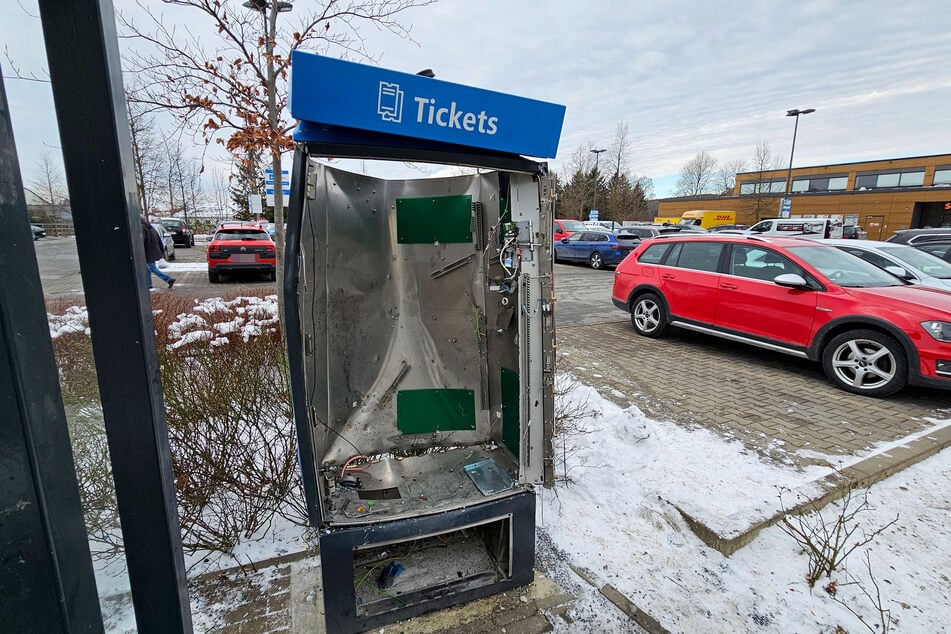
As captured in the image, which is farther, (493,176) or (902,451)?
(902,451)

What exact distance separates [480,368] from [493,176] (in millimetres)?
1370

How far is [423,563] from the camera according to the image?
271 cm

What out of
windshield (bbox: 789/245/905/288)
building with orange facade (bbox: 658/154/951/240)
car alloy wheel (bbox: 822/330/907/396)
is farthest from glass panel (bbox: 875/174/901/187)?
car alloy wheel (bbox: 822/330/907/396)

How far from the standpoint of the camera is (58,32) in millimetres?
991

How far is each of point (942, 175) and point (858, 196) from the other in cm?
1129

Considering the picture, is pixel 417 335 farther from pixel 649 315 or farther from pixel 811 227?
pixel 811 227

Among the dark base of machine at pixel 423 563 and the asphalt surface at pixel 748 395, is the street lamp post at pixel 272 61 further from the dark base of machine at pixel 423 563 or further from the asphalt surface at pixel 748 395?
the asphalt surface at pixel 748 395

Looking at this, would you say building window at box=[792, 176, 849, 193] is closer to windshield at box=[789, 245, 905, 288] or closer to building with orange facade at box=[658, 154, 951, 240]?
building with orange facade at box=[658, 154, 951, 240]

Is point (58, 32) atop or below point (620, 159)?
below

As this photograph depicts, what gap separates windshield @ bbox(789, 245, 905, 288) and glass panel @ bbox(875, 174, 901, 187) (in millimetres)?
51555

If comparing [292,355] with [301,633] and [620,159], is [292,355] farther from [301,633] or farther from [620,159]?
[620,159]

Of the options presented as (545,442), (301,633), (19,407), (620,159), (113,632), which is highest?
(620,159)

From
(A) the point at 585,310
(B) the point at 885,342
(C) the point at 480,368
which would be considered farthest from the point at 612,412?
Result: (A) the point at 585,310

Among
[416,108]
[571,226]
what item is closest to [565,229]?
[571,226]
